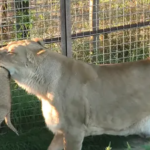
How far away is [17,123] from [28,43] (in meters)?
1.58

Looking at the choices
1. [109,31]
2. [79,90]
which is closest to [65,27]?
[109,31]

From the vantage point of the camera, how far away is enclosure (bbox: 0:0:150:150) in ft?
18.3

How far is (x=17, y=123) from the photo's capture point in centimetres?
586

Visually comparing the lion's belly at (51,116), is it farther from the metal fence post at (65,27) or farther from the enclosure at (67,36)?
the metal fence post at (65,27)

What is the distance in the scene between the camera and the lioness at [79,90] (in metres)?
4.55

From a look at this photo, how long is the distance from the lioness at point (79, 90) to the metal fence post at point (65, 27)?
918mm

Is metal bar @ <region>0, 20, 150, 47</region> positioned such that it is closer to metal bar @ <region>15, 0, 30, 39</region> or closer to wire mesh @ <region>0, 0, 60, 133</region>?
wire mesh @ <region>0, 0, 60, 133</region>

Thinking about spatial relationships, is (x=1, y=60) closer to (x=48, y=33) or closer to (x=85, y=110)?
(x=85, y=110)

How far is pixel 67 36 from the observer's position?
561 centimetres

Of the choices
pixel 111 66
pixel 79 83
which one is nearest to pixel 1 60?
pixel 79 83

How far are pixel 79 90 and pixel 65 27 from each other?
1201 millimetres

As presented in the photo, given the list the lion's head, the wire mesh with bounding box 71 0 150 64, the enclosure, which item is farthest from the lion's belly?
the wire mesh with bounding box 71 0 150 64

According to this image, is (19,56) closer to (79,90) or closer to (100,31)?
(79,90)

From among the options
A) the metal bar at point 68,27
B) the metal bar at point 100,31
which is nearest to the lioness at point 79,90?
the metal bar at point 68,27
